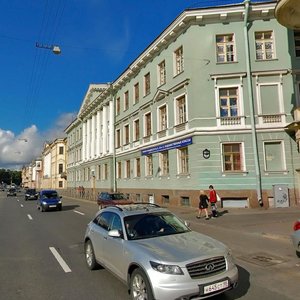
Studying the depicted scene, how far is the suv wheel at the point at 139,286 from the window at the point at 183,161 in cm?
1852

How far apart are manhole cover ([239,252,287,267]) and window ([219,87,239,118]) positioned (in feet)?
48.4

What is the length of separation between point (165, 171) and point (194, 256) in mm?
21929

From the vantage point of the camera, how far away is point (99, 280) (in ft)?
22.0

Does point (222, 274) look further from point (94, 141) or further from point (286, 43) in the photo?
point (94, 141)

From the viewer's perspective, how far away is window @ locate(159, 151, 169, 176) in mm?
26812

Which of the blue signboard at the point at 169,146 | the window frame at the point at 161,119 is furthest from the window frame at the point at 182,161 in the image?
the window frame at the point at 161,119

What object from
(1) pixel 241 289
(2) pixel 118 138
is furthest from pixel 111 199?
(1) pixel 241 289

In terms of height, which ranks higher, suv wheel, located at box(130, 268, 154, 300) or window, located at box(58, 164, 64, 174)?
window, located at box(58, 164, 64, 174)

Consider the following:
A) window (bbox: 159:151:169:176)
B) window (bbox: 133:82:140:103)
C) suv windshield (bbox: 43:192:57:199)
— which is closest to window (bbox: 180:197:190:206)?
window (bbox: 159:151:169:176)

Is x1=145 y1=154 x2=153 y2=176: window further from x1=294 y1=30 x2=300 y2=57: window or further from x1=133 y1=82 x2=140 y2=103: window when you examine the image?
x1=294 y1=30 x2=300 y2=57: window

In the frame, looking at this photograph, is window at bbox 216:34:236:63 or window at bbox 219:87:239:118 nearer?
window at bbox 219:87:239:118

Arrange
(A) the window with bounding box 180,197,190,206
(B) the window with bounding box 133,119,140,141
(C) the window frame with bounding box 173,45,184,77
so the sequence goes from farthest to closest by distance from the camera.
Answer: (B) the window with bounding box 133,119,140,141 → (C) the window frame with bounding box 173,45,184,77 → (A) the window with bounding box 180,197,190,206

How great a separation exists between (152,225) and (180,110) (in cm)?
1941

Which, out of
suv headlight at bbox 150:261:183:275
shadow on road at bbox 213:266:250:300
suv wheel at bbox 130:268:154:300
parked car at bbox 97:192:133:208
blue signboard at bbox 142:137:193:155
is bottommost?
shadow on road at bbox 213:266:250:300
